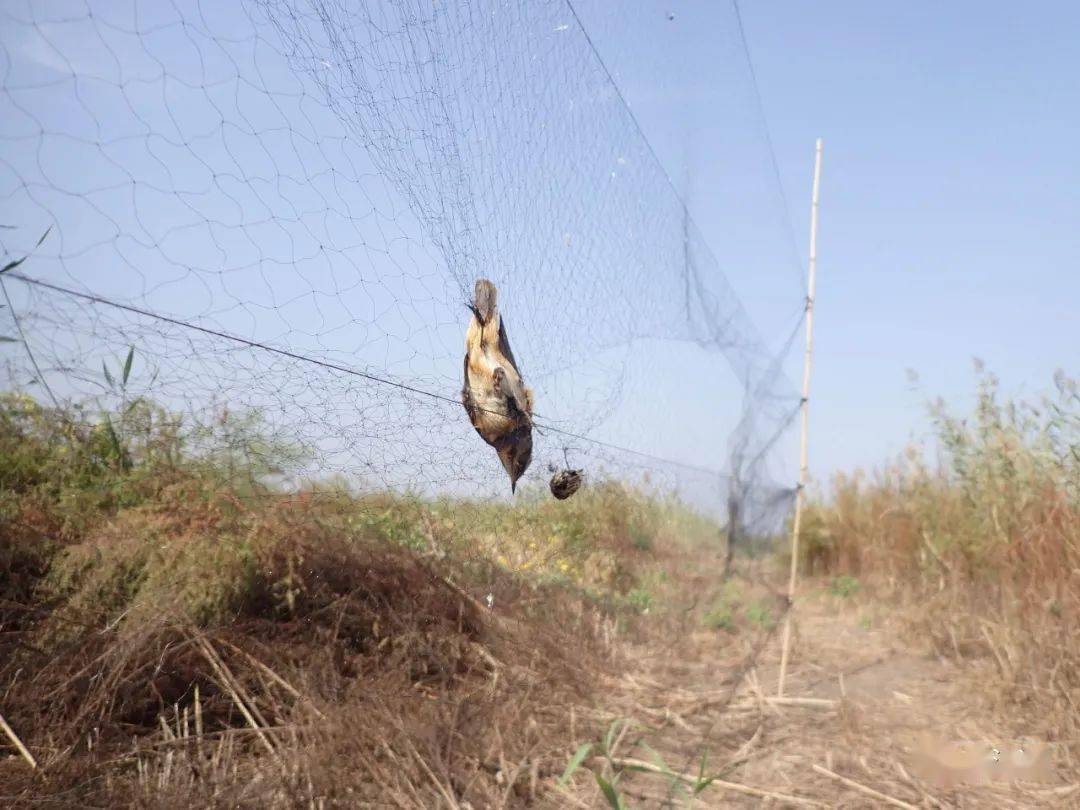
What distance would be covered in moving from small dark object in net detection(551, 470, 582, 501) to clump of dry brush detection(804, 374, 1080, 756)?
2.15 metres

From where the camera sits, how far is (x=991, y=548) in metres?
5.00

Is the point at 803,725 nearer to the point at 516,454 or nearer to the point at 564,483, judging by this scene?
the point at 564,483

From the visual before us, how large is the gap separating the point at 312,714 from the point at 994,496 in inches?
175

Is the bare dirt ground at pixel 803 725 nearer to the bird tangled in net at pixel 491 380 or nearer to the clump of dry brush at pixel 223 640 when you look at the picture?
the clump of dry brush at pixel 223 640

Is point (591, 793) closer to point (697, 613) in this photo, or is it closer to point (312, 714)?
point (312, 714)

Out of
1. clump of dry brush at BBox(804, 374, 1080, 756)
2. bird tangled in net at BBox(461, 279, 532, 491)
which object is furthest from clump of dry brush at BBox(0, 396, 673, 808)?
clump of dry brush at BBox(804, 374, 1080, 756)

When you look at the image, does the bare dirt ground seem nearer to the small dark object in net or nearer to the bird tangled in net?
the small dark object in net

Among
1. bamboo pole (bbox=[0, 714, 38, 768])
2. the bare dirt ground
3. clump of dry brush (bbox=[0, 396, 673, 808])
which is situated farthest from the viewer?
the bare dirt ground

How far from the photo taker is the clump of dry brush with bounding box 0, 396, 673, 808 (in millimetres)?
1951

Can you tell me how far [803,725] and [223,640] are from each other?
7.75 ft

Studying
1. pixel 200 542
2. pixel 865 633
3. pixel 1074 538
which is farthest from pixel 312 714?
pixel 865 633

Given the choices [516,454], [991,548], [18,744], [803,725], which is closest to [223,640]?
[18,744]

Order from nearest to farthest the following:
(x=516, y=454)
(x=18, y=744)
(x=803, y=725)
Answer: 1. (x=18, y=744)
2. (x=516, y=454)
3. (x=803, y=725)

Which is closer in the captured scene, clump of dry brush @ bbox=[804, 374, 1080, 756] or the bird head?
the bird head
